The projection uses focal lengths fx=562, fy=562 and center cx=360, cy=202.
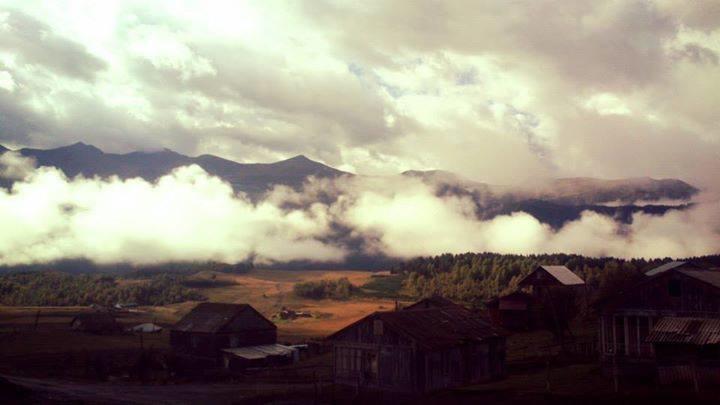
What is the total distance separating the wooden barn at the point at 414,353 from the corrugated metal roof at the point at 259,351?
102 ft

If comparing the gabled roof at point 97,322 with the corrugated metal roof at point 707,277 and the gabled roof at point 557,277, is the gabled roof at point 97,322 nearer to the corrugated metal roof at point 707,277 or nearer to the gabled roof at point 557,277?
the gabled roof at point 557,277

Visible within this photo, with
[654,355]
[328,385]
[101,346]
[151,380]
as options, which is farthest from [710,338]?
[101,346]

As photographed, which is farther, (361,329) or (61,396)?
(61,396)

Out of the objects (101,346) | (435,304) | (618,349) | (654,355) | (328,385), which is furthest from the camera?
(101,346)

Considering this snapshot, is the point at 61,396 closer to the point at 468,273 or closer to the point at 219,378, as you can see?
the point at 219,378

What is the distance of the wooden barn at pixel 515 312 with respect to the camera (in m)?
81.1

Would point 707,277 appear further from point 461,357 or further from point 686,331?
point 461,357

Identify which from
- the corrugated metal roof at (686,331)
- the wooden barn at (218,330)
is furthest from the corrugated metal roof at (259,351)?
the corrugated metal roof at (686,331)

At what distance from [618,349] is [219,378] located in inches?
1722

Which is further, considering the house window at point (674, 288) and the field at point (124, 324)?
the field at point (124, 324)

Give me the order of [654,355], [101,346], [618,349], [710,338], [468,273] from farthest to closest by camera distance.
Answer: [468,273], [101,346], [618,349], [654,355], [710,338]

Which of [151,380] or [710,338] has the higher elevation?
[710,338]

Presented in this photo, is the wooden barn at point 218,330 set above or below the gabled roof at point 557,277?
below

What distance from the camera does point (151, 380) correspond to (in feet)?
209
